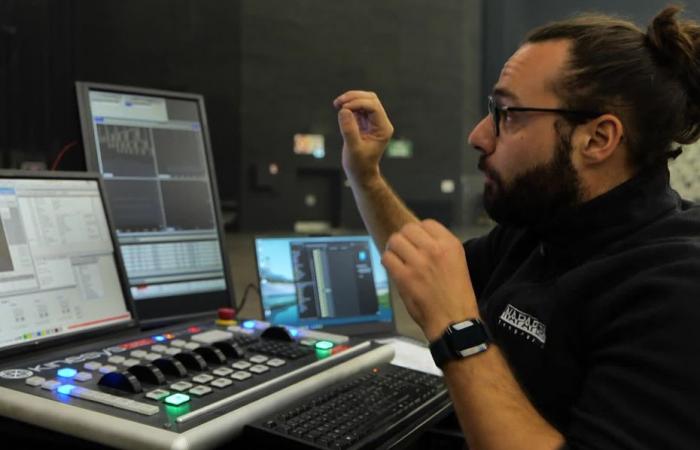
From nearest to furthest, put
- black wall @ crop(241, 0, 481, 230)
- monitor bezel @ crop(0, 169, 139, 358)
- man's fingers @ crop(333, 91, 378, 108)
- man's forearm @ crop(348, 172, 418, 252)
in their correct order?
monitor bezel @ crop(0, 169, 139, 358)
man's fingers @ crop(333, 91, 378, 108)
man's forearm @ crop(348, 172, 418, 252)
black wall @ crop(241, 0, 481, 230)

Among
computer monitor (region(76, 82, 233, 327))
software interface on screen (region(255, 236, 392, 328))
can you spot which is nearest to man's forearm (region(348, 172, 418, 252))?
software interface on screen (region(255, 236, 392, 328))

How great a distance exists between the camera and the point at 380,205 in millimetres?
1503

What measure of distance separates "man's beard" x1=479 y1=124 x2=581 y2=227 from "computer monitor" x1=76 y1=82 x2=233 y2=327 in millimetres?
756

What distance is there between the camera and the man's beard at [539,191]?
3.38 feet

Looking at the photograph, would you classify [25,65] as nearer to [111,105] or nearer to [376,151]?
[111,105]

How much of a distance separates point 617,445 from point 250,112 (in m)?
2.49

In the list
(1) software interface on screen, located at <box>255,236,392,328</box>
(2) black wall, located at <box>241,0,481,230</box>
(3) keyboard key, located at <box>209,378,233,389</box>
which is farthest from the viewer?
(2) black wall, located at <box>241,0,481,230</box>

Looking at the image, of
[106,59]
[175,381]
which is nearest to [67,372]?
[175,381]

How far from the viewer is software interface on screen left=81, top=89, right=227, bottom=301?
146 cm

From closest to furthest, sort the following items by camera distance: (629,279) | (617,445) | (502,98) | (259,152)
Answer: (617,445)
(629,279)
(502,98)
(259,152)

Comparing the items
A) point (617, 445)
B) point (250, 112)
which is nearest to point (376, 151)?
point (617, 445)

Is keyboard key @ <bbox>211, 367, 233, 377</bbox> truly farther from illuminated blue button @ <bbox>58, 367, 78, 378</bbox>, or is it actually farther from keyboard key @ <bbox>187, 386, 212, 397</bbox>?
illuminated blue button @ <bbox>58, 367, 78, 378</bbox>

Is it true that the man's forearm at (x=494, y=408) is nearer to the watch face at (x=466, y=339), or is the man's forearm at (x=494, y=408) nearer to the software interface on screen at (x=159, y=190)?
the watch face at (x=466, y=339)

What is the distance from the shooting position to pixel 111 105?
1.48m
